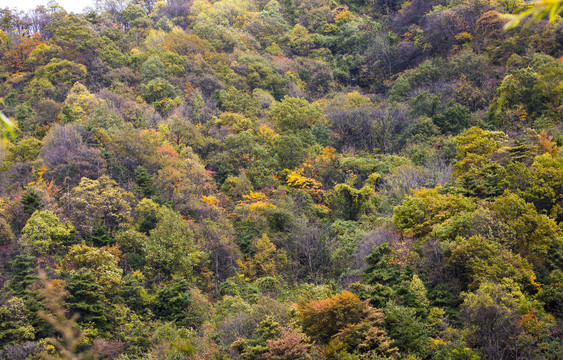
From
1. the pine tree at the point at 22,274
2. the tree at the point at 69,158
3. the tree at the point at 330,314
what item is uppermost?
the tree at the point at 69,158

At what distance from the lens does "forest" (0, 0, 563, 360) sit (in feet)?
48.4

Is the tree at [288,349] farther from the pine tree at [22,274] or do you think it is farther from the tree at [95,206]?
the tree at [95,206]

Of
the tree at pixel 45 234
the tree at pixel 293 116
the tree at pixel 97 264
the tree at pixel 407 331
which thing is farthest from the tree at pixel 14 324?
the tree at pixel 293 116

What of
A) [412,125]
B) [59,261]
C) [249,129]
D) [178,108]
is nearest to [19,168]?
[59,261]

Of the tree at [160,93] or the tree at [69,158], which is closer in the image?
the tree at [69,158]

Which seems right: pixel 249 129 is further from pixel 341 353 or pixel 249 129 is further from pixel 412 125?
pixel 341 353

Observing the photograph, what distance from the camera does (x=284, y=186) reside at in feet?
101

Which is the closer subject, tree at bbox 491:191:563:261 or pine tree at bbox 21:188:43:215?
tree at bbox 491:191:563:261

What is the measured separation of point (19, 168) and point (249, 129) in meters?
15.6

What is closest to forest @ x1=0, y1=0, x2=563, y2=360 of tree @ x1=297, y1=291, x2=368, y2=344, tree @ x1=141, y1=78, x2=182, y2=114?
tree @ x1=297, y1=291, x2=368, y2=344

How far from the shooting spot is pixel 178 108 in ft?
118

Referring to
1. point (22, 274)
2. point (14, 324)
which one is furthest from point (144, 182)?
point (14, 324)

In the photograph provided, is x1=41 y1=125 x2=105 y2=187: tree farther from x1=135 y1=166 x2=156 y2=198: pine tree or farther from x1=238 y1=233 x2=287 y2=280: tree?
x1=238 y1=233 x2=287 y2=280: tree

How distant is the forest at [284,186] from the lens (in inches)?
581
